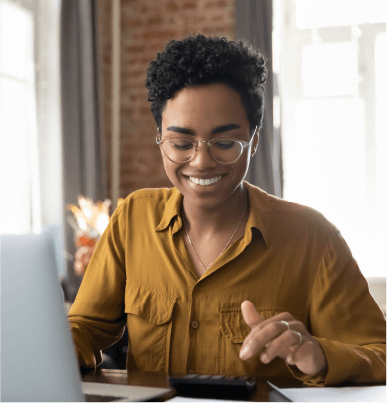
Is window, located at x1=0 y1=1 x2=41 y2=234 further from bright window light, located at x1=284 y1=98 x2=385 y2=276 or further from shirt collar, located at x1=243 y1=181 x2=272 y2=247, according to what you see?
shirt collar, located at x1=243 y1=181 x2=272 y2=247

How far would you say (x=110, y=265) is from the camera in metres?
1.26

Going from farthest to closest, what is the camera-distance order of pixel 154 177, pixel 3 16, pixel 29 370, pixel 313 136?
pixel 154 177 → pixel 313 136 → pixel 3 16 → pixel 29 370

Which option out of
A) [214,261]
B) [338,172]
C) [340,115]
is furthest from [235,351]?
[340,115]

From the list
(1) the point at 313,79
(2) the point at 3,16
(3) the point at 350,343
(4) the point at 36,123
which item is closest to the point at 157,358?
(3) the point at 350,343

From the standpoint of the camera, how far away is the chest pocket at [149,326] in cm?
117

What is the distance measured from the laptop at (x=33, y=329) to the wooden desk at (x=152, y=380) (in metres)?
0.29

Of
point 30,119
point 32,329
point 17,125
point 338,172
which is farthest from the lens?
point 338,172

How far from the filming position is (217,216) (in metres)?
1.24

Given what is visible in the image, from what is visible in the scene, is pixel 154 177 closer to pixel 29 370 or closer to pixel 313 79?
pixel 313 79

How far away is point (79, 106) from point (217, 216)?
234 cm

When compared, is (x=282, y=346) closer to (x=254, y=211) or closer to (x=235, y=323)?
(x=235, y=323)

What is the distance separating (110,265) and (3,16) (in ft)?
7.74

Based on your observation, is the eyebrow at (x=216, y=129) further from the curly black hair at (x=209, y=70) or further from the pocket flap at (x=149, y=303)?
the pocket flap at (x=149, y=303)

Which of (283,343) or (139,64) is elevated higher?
(139,64)
